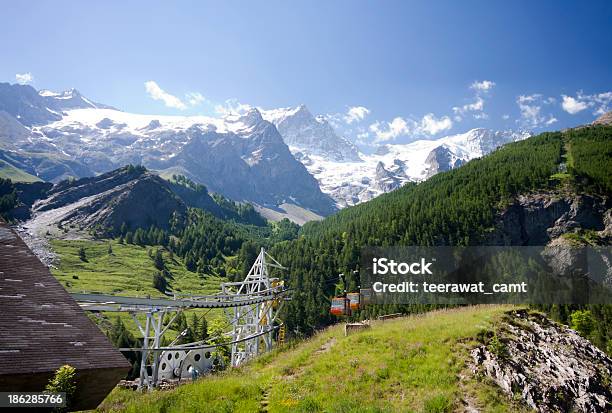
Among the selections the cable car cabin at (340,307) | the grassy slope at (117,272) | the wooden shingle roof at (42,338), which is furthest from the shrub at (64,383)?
the grassy slope at (117,272)

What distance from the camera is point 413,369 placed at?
2227cm

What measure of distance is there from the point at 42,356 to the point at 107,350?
2.02 m

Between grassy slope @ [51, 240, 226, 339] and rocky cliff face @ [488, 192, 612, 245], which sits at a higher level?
rocky cliff face @ [488, 192, 612, 245]

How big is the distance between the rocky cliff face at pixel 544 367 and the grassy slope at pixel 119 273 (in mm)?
105303

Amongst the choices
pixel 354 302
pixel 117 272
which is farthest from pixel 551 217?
pixel 117 272

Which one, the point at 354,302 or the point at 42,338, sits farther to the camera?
the point at 354,302

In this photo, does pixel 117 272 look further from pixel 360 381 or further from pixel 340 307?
pixel 360 381

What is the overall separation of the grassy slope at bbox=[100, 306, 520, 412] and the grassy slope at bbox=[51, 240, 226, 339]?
3958 inches

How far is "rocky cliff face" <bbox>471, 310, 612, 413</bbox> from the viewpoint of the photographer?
66.3ft

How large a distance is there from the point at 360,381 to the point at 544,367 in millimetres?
10858

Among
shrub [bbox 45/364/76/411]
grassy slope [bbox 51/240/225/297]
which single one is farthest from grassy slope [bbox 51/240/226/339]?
shrub [bbox 45/364/76/411]

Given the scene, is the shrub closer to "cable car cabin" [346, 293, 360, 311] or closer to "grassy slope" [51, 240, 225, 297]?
"cable car cabin" [346, 293, 360, 311]

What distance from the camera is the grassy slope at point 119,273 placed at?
437 ft

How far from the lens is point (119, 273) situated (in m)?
157
